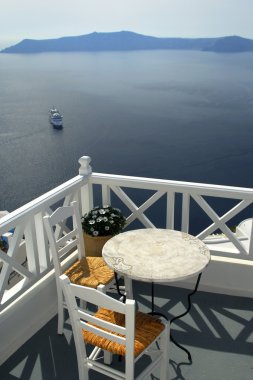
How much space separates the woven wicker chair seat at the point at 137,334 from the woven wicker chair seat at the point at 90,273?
414 mm

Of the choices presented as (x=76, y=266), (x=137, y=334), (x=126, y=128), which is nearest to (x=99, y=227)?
(x=76, y=266)

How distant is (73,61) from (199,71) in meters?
48.2

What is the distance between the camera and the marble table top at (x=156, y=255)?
2.21m

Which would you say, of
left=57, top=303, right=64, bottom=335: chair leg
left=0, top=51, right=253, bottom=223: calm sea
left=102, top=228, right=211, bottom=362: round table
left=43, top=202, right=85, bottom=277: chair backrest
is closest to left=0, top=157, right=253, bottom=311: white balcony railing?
left=43, top=202, right=85, bottom=277: chair backrest

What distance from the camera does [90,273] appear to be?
9.05 ft

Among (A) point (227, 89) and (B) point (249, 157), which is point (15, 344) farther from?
(A) point (227, 89)

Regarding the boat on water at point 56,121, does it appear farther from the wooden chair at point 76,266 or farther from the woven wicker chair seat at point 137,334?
the woven wicker chair seat at point 137,334

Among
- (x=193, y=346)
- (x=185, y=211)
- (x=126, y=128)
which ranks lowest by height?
(x=126, y=128)

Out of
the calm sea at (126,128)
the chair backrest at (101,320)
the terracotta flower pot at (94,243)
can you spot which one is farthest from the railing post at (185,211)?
the calm sea at (126,128)

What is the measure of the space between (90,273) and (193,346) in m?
0.93

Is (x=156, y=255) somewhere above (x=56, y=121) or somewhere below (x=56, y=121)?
above

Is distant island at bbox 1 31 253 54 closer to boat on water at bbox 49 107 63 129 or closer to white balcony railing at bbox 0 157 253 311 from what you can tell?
boat on water at bbox 49 107 63 129

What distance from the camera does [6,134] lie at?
54.0m

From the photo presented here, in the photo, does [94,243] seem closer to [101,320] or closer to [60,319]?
[60,319]
